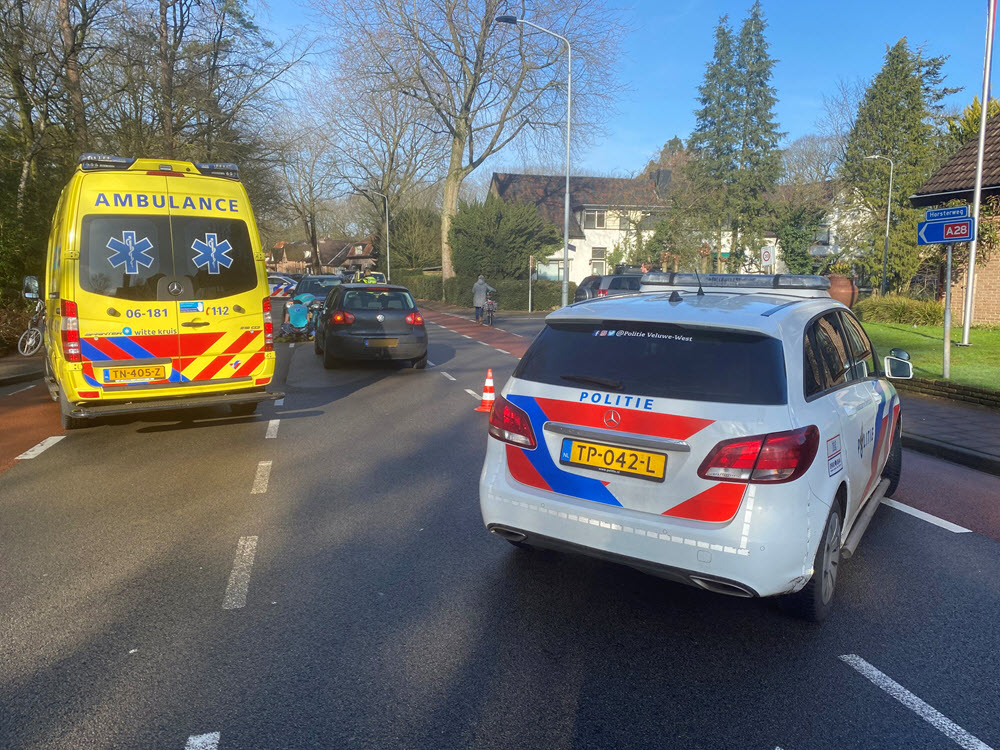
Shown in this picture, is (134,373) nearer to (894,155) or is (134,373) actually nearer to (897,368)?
(897,368)

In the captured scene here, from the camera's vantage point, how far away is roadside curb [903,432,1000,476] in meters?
7.15

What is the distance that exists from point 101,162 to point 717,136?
37.2 metres

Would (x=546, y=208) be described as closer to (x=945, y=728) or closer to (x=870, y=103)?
(x=870, y=103)

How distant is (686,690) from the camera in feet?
10.5

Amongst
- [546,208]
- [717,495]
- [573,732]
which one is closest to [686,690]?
[573,732]

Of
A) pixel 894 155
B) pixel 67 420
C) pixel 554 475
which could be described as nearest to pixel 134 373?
pixel 67 420

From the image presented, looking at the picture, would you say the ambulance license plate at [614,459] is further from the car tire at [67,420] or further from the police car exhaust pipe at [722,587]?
the car tire at [67,420]

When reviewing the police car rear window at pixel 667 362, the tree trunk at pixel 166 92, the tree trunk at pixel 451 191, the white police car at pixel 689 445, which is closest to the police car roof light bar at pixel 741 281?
the white police car at pixel 689 445

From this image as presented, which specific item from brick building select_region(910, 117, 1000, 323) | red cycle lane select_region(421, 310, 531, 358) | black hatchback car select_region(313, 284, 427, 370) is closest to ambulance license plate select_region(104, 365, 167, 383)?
black hatchback car select_region(313, 284, 427, 370)

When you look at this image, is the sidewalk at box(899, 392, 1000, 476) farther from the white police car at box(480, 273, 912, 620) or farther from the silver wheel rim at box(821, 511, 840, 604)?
the silver wheel rim at box(821, 511, 840, 604)

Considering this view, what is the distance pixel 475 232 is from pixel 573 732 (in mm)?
37658

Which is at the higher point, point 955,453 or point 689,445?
point 689,445

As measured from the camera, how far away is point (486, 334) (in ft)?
78.6

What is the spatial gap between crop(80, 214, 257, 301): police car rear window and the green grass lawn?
9.83 m
